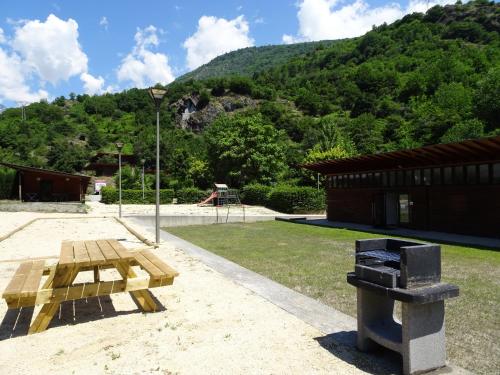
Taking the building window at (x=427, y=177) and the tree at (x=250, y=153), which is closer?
the building window at (x=427, y=177)

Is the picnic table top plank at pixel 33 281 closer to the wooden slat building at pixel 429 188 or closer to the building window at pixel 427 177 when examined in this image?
the wooden slat building at pixel 429 188

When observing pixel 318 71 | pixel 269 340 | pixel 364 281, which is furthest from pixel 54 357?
pixel 318 71

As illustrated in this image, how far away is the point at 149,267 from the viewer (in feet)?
16.6

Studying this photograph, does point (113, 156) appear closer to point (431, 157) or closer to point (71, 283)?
point (431, 157)

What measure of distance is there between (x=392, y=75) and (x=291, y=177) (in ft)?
178

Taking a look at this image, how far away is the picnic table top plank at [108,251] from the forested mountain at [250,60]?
140508mm

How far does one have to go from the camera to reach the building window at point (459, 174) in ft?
51.0

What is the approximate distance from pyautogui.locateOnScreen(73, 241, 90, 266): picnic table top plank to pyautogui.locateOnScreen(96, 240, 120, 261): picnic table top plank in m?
0.22

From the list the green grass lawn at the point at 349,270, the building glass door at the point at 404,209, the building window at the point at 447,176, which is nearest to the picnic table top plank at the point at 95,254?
the green grass lawn at the point at 349,270

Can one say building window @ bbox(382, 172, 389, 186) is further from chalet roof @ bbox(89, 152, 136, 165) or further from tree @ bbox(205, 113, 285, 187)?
chalet roof @ bbox(89, 152, 136, 165)

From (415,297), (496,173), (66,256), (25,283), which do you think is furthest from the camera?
(496,173)

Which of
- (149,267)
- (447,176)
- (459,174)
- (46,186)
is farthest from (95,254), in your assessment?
(46,186)

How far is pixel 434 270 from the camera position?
3.21 metres

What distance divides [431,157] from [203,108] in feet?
312
